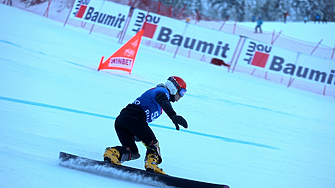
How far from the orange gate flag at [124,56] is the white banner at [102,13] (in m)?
9.68

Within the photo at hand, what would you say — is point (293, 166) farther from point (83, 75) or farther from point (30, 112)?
point (83, 75)

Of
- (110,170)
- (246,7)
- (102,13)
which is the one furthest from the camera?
(246,7)

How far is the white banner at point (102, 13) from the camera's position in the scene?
63.6 feet

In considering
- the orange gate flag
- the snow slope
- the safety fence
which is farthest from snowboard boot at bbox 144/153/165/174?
the safety fence

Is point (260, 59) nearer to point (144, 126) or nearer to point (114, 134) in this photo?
point (114, 134)

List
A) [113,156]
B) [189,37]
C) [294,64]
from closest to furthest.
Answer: [113,156] < [294,64] < [189,37]

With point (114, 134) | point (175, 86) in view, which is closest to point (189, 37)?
point (114, 134)

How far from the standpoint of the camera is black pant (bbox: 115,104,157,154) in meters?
3.40

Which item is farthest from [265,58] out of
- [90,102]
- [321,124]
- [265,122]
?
[90,102]

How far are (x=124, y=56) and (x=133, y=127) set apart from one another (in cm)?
674

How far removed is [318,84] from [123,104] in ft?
43.7

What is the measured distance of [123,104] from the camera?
661cm

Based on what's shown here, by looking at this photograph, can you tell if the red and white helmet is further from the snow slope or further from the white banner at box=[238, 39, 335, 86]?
the white banner at box=[238, 39, 335, 86]

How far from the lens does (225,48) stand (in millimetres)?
18109
